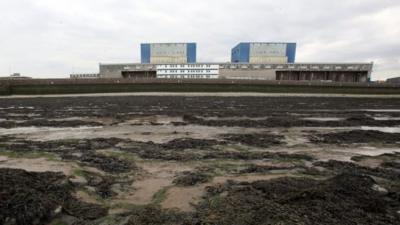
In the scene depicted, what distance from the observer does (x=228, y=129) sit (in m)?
11.1

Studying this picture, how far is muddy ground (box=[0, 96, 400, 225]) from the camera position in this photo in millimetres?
3643

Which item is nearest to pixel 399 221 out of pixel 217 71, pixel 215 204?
pixel 215 204

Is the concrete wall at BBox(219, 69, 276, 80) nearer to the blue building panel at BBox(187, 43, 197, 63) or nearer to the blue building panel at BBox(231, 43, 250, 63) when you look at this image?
the blue building panel at BBox(231, 43, 250, 63)

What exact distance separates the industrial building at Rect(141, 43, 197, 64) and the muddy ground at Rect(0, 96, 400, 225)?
69147 millimetres

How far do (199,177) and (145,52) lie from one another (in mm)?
77964

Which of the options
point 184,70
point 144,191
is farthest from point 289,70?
point 144,191

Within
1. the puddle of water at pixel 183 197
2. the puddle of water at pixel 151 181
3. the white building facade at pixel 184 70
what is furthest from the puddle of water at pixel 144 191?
the white building facade at pixel 184 70

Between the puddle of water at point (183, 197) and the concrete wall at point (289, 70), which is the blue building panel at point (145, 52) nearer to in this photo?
the concrete wall at point (289, 70)

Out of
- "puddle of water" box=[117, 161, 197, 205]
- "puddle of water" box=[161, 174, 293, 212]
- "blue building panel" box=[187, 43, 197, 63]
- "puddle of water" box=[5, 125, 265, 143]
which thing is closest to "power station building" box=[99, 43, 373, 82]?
"blue building panel" box=[187, 43, 197, 63]

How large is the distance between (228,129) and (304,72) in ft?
199

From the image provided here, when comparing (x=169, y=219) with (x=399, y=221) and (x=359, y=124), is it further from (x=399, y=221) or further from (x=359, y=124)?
(x=359, y=124)

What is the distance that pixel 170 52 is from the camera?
77625mm

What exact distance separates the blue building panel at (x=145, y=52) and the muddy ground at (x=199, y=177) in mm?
71469

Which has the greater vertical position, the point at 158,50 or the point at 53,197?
the point at 158,50
